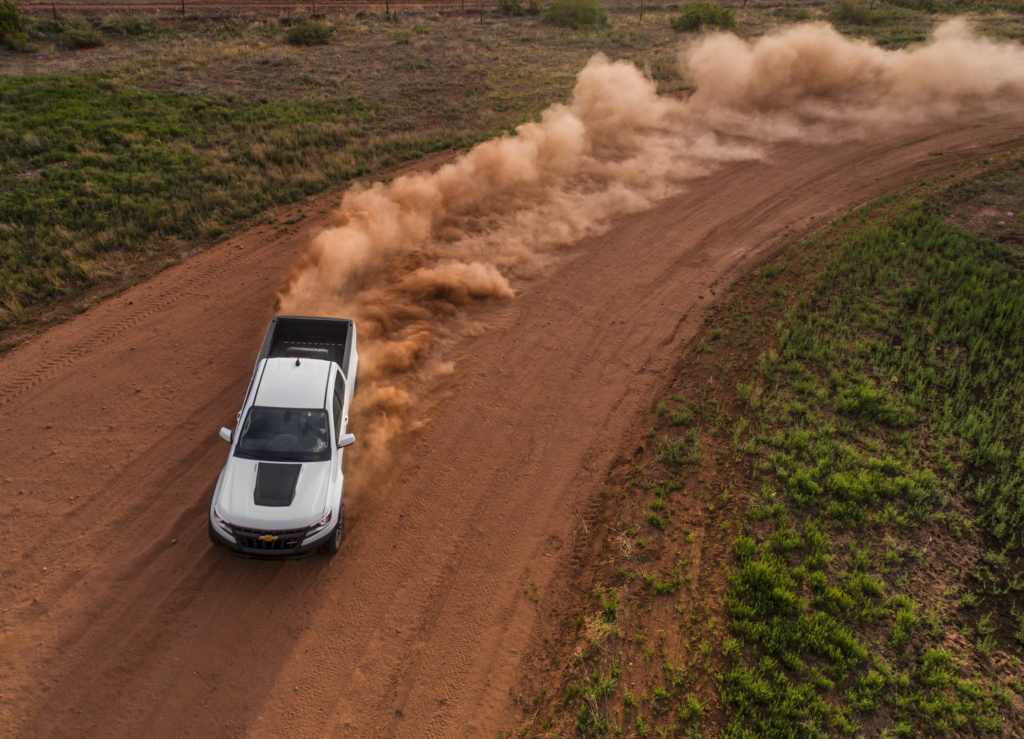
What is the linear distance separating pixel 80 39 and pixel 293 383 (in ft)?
115

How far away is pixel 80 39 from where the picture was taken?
31688 millimetres

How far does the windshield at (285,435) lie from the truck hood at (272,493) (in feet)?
0.44

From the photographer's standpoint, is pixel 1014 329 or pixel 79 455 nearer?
pixel 79 455

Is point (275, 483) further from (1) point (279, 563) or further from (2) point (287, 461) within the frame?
(1) point (279, 563)

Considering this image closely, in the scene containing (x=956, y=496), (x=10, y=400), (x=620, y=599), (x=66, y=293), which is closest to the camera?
(x=620, y=599)

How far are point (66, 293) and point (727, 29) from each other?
38.7 meters

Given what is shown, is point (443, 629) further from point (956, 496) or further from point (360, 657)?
point (956, 496)

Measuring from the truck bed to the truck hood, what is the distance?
2.23 metres

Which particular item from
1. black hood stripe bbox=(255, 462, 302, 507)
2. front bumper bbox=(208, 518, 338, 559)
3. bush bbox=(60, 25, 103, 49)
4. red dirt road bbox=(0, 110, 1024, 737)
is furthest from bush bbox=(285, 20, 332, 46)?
front bumper bbox=(208, 518, 338, 559)

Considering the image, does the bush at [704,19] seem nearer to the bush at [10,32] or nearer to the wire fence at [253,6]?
the wire fence at [253,6]

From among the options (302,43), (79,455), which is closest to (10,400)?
(79,455)

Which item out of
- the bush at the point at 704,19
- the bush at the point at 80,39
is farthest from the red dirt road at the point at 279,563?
the bush at the point at 704,19

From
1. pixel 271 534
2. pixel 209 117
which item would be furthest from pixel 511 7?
pixel 271 534

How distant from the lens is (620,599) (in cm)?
840
